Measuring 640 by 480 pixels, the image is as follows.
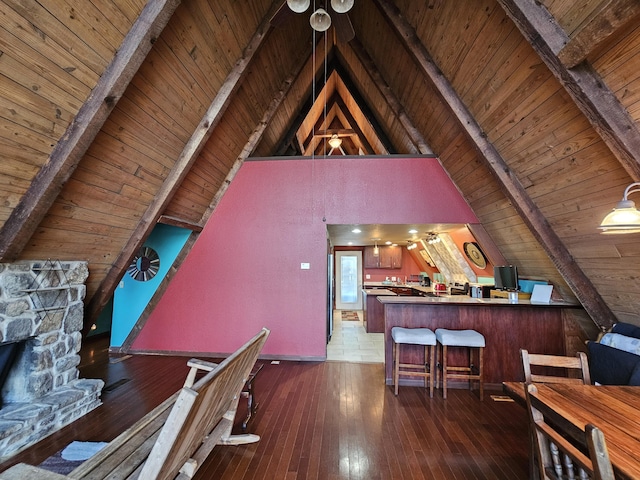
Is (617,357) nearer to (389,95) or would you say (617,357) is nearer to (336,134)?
(389,95)

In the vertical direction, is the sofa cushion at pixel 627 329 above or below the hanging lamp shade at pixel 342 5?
below

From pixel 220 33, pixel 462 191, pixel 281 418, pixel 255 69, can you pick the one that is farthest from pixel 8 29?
pixel 462 191

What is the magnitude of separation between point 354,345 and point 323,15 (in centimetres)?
475

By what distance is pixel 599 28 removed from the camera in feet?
5.30

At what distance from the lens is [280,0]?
3432 mm

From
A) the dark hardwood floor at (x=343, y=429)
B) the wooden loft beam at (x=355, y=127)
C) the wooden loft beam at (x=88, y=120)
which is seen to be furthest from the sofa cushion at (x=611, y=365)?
the wooden loft beam at (x=355, y=127)

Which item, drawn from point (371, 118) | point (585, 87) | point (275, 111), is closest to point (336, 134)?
point (371, 118)

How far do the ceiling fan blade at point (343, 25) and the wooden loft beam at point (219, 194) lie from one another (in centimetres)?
202

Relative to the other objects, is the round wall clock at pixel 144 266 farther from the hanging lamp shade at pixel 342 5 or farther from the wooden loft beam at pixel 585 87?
the wooden loft beam at pixel 585 87

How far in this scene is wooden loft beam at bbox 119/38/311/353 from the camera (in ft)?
15.0

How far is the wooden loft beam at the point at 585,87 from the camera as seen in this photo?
6.29 ft

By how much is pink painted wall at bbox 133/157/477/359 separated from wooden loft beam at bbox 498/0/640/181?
93.5 inches

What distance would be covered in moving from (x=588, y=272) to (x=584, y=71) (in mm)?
2156

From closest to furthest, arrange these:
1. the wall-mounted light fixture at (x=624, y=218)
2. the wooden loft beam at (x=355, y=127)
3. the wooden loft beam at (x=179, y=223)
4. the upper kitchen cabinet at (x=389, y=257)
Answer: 1. the wall-mounted light fixture at (x=624, y=218)
2. the wooden loft beam at (x=179, y=223)
3. the wooden loft beam at (x=355, y=127)
4. the upper kitchen cabinet at (x=389, y=257)
